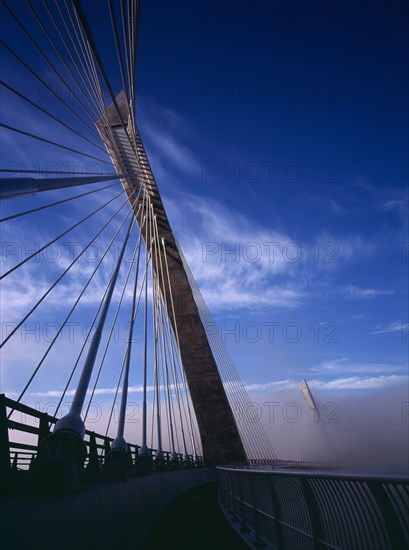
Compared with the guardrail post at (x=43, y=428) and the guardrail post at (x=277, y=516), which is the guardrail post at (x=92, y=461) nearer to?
the guardrail post at (x=43, y=428)

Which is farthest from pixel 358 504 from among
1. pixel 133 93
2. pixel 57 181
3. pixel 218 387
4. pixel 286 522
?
pixel 218 387

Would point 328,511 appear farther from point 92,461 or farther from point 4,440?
point 92,461

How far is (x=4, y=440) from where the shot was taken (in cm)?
368

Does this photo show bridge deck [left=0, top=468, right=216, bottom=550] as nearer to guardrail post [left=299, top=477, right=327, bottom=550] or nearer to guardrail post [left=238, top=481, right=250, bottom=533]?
guardrail post [left=238, top=481, right=250, bottom=533]

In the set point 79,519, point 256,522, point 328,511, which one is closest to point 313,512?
point 328,511

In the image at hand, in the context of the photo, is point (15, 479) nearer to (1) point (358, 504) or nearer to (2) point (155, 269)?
(1) point (358, 504)

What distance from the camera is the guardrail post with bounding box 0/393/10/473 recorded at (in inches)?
143

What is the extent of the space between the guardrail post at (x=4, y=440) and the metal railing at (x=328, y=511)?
105 inches

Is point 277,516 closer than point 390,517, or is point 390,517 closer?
point 390,517

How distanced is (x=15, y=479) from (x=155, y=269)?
59.0 feet

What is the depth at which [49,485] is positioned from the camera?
3.27 m

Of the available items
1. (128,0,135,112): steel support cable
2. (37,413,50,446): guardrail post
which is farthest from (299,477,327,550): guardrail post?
(128,0,135,112): steel support cable

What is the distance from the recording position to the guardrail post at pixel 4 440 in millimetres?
3639

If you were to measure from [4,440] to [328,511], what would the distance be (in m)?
2.97
